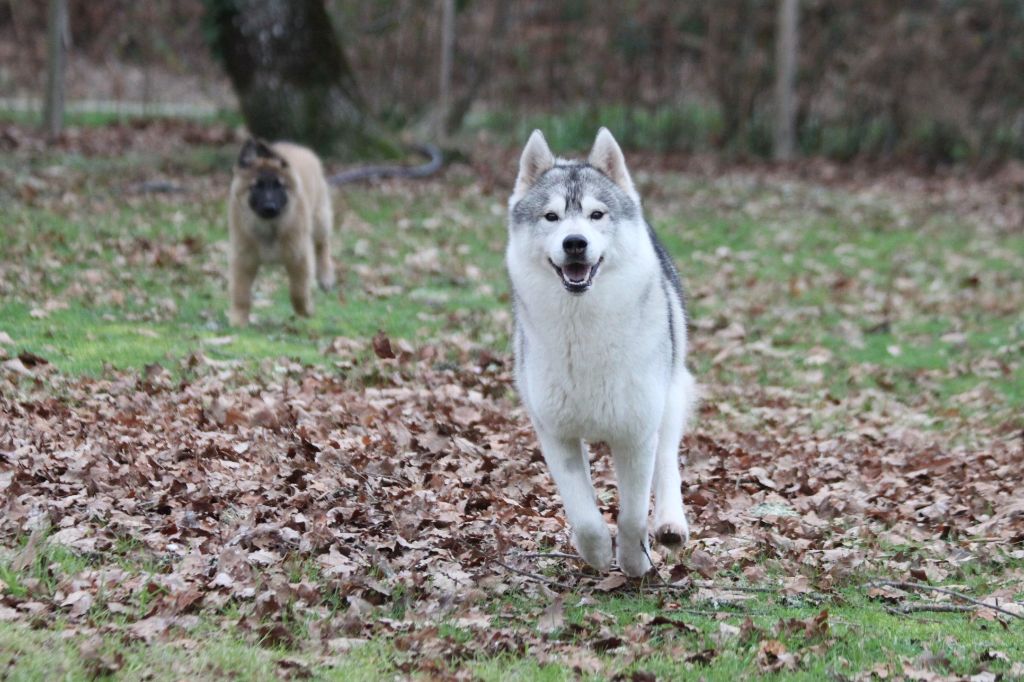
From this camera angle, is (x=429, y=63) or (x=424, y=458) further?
(x=429, y=63)

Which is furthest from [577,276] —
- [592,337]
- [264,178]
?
[264,178]

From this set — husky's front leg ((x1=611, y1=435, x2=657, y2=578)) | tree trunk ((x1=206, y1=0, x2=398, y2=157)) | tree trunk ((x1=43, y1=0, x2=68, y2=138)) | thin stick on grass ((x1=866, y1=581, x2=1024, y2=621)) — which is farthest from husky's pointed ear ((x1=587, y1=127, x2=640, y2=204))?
tree trunk ((x1=43, y1=0, x2=68, y2=138))

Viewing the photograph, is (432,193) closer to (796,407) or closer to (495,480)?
(796,407)

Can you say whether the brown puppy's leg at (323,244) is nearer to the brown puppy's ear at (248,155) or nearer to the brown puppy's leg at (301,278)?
the brown puppy's leg at (301,278)

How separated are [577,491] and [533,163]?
1450mm

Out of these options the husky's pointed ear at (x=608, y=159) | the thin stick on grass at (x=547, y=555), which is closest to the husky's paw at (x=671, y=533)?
the thin stick on grass at (x=547, y=555)

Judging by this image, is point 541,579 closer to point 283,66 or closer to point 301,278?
point 301,278

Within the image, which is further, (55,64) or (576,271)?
(55,64)

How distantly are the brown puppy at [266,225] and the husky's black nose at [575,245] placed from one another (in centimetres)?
583

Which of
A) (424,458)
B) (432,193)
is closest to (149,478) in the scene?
(424,458)

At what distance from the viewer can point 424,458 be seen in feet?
24.4

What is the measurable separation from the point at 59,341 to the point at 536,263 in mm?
5276

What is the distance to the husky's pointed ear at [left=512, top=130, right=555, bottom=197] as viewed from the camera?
5656 mm

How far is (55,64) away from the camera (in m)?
18.2
